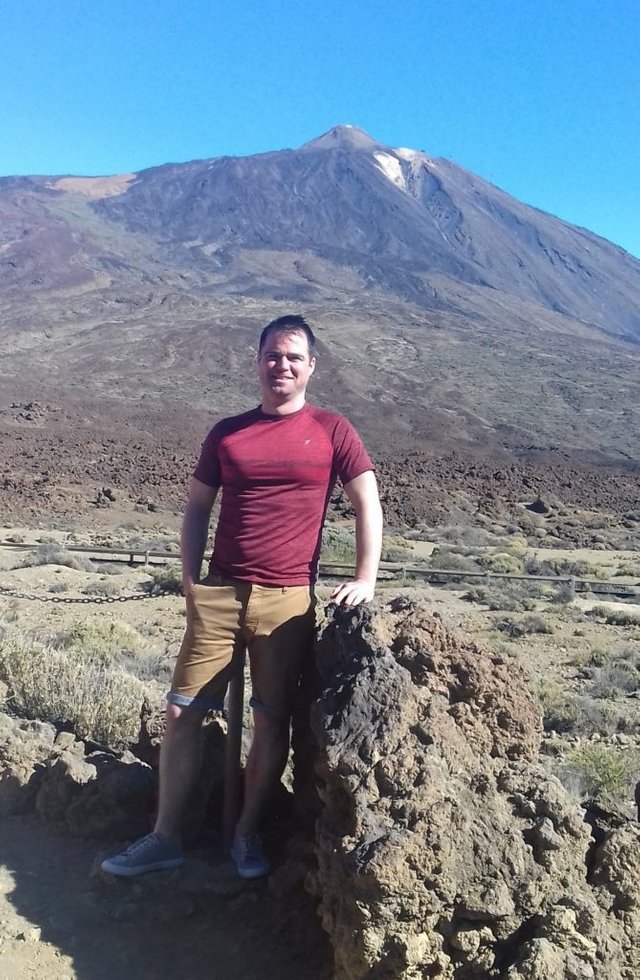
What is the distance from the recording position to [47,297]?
65.8 meters

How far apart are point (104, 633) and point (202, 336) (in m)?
50.0

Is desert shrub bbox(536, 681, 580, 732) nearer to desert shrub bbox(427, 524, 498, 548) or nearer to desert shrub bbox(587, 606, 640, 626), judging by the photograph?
desert shrub bbox(587, 606, 640, 626)

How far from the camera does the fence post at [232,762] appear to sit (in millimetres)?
3230

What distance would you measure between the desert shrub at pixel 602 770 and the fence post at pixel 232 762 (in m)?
2.12

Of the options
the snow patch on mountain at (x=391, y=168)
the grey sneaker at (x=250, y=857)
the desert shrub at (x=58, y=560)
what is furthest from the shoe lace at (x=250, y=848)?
the snow patch on mountain at (x=391, y=168)

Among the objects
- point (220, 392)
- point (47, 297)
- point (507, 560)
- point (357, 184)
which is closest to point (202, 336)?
point (220, 392)

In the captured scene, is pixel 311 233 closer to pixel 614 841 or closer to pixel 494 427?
pixel 494 427

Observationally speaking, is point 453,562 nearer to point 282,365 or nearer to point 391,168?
point 282,365

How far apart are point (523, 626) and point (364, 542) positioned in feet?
30.8

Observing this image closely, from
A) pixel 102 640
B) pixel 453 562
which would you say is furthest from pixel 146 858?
pixel 453 562

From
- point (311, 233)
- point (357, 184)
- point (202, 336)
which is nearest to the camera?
point (202, 336)

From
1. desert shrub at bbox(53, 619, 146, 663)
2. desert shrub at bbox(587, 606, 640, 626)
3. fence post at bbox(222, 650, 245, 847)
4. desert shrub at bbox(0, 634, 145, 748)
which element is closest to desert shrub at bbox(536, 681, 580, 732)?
desert shrub at bbox(0, 634, 145, 748)

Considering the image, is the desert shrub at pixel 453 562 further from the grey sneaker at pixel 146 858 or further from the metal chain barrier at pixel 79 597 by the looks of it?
the grey sneaker at pixel 146 858

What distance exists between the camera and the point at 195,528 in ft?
10.5
